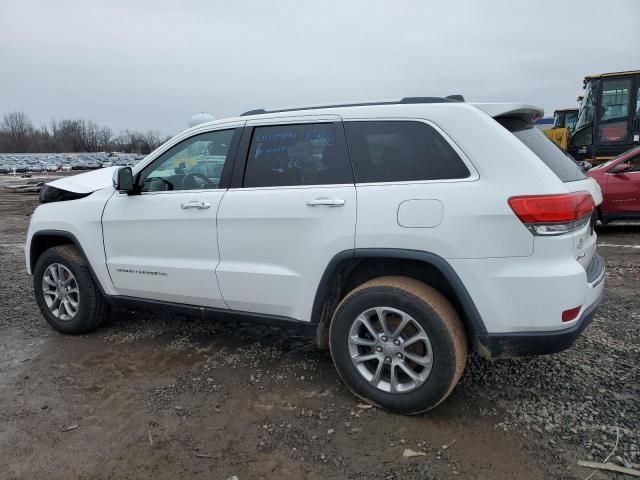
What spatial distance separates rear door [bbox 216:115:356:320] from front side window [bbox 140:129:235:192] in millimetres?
211

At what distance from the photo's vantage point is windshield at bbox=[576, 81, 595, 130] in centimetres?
1254

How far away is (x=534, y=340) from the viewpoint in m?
2.67

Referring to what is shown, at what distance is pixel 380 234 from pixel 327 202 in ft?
1.30

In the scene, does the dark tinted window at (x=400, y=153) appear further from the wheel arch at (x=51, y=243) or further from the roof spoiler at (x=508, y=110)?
the wheel arch at (x=51, y=243)

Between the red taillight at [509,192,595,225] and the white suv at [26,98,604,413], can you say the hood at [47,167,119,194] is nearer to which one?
the white suv at [26,98,604,413]

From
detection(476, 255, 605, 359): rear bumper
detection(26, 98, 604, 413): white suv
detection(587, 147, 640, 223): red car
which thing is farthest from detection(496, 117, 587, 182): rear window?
detection(587, 147, 640, 223): red car

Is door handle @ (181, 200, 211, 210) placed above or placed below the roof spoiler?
below

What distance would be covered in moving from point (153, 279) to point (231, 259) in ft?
2.65

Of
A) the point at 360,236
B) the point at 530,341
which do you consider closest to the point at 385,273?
the point at 360,236

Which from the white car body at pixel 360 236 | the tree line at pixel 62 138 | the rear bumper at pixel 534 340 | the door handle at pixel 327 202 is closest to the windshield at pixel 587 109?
the white car body at pixel 360 236

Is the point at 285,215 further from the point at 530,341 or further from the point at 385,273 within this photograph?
the point at 530,341

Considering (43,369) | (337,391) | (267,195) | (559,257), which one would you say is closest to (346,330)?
(337,391)

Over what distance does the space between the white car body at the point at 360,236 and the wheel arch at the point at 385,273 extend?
0.8 inches

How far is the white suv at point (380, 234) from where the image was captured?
8.68ft
